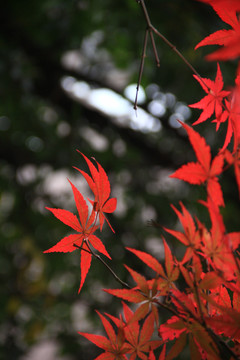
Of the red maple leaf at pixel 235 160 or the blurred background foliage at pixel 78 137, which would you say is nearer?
the red maple leaf at pixel 235 160

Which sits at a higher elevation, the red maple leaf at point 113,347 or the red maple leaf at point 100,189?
the red maple leaf at point 100,189

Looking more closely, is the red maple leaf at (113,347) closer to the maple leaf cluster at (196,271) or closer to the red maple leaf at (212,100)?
the maple leaf cluster at (196,271)

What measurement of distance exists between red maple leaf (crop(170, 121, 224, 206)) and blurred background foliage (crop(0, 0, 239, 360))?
63cm

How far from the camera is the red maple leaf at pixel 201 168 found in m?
0.19

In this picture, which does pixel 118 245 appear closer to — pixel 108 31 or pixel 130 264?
pixel 130 264

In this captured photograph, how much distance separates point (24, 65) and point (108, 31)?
12.0 inches

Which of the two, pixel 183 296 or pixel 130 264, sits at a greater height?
pixel 183 296

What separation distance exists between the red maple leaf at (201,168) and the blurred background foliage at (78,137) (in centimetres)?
63

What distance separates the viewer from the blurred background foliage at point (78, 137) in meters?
0.89

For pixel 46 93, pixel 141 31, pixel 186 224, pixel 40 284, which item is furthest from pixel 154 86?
pixel 186 224

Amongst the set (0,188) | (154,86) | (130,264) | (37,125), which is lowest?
(130,264)

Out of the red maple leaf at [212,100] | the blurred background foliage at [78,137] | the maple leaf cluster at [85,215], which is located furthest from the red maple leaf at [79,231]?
the blurred background foliage at [78,137]

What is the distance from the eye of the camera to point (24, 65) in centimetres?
91

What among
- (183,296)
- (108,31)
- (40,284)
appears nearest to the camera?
(183,296)
